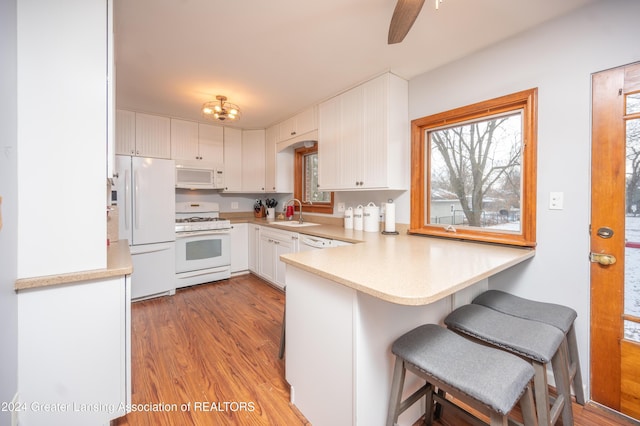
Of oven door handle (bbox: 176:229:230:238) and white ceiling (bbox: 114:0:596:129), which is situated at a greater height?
white ceiling (bbox: 114:0:596:129)

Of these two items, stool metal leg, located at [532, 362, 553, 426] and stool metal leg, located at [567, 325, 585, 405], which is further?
stool metal leg, located at [567, 325, 585, 405]

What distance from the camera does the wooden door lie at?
138 centimetres

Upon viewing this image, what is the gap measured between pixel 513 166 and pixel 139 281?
12.5ft

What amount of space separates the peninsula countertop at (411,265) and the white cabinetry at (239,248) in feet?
8.34

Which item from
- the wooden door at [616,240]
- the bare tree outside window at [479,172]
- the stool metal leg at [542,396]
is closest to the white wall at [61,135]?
the stool metal leg at [542,396]

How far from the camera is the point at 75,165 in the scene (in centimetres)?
117

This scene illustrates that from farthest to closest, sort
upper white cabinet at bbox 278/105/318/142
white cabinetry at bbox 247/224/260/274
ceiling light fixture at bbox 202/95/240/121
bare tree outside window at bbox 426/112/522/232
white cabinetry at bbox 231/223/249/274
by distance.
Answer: white cabinetry at bbox 231/223/249/274 < white cabinetry at bbox 247/224/260/274 < upper white cabinet at bbox 278/105/318/142 < ceiling light fixture at bbox 202/95/240/121 < bare tree outside window at bbox 426/112/522/232

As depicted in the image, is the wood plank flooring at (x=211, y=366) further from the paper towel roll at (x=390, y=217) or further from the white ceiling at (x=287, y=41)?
the white ceiling at (x=287, y=41)

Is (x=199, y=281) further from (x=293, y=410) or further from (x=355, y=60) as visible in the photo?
(x=355, y=60)

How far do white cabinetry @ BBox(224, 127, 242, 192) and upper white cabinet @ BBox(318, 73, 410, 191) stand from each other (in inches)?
74.3

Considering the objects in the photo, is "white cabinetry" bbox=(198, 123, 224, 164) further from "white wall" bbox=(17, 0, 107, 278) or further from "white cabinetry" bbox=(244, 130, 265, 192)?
"white wall" bbox=(17, 0, 107, 278)

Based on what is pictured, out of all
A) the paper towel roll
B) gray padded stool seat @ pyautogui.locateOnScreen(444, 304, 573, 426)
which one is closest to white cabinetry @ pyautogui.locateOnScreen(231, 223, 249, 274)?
the paper towel roll

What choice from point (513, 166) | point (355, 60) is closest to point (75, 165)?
point (355, 60)

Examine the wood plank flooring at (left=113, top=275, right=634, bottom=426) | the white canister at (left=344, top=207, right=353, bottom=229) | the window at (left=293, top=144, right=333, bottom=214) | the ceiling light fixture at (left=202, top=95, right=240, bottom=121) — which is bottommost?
the wood plank flooring at (left=113, top=275, right=634, bottom=426)
